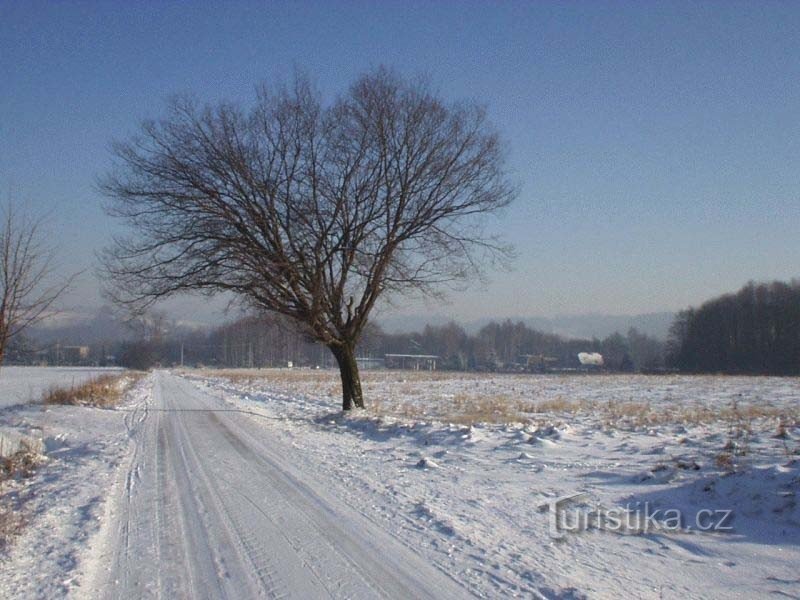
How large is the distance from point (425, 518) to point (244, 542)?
2080 mm

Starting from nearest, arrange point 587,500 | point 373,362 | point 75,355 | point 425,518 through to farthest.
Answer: point 425,518
point 587,500
point 373,362
point 75,355

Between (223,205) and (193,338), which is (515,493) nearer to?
(223,205)

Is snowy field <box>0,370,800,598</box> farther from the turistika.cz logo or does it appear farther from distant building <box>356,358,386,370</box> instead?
distant building <box>356,358,386,370</box>

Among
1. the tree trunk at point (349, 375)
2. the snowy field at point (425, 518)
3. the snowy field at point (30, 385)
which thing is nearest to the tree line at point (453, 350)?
the snowy field at point (30, 385)

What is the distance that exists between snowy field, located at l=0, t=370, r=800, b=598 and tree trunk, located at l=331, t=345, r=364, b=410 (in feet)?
20.3

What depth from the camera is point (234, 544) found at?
6414 millimetres

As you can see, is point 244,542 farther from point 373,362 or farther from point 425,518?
point 373,362

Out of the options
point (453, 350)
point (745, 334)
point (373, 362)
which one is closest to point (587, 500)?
point (745, 334)

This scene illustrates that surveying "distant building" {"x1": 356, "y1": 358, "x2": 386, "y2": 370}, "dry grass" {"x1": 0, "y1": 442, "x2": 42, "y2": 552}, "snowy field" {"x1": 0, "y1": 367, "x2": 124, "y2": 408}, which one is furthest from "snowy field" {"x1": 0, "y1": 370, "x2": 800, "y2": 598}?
"distant building" {"x1": 356, "y1": 358, "x2": 386, "y2": 370}

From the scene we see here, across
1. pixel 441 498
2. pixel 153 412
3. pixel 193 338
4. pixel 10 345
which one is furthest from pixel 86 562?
pixel 193 338

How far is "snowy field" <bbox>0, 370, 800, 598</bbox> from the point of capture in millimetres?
5375

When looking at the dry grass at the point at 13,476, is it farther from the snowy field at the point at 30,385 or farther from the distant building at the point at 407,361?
the distant building at the point at 407,361

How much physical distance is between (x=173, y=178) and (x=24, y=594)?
13660 mm

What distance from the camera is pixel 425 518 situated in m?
7.32
